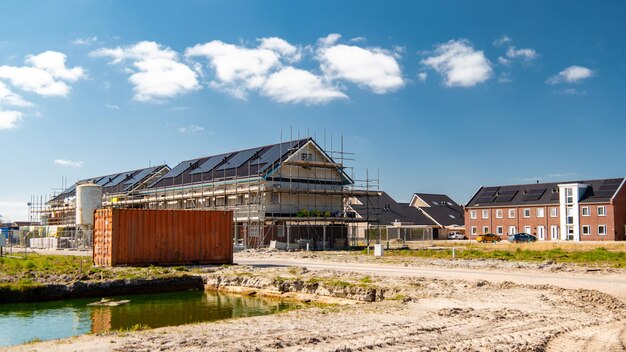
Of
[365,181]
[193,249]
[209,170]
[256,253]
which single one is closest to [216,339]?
[193,249]

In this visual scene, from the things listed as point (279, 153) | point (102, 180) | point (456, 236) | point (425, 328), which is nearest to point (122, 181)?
point (102, 180)

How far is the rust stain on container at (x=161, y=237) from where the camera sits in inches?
1033

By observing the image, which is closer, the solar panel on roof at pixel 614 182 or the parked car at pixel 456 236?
the solar panel on roof at pixel 614 182

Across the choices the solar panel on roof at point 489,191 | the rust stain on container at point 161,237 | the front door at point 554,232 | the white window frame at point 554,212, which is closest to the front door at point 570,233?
the front door at point 554,232

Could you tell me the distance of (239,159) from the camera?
50.8 m

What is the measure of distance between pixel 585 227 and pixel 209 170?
121 feet

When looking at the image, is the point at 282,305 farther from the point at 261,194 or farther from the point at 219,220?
the point at 261,194

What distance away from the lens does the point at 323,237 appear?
45312 millimetres

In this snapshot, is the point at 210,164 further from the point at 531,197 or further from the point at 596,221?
the point at 596,221

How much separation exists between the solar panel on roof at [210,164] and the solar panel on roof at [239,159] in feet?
4.78

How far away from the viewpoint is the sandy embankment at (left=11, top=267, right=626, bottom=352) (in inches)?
376

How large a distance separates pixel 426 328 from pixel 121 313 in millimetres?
9498

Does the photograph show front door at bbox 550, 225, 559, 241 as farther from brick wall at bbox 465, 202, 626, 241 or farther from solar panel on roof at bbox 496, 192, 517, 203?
solar panel on roof at bbox 496, 192, 517, 203

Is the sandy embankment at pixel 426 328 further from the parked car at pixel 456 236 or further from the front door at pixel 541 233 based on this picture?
the parked car at pixel 456 236
